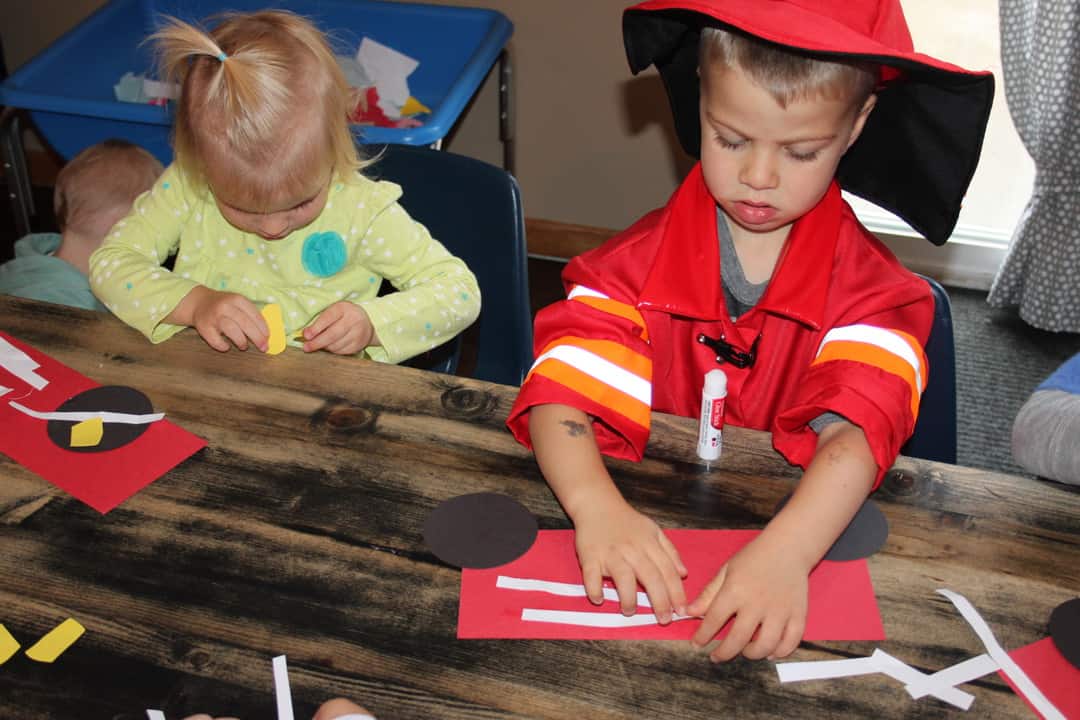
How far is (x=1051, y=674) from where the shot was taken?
743 millimetres

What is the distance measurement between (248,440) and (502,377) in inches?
22.8

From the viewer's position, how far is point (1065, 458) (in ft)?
3.76

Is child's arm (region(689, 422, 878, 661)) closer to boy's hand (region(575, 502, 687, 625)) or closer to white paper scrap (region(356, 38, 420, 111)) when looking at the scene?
boy's hand (region(575, 502, 687, 625))

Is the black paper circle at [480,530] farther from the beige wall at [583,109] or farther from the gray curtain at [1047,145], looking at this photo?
the gray curtain at [1047,145]

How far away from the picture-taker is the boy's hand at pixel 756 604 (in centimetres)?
Result: 76

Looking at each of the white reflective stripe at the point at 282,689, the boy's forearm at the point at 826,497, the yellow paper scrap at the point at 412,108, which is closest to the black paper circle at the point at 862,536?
the boy's forearm at the point at 826,497

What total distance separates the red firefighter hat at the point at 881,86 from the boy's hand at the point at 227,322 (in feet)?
1.65

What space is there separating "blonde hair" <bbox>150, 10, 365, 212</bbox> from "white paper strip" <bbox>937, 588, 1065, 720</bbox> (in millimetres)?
841

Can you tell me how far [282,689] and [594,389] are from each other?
42 centimetres

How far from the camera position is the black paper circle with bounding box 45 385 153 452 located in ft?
3.21

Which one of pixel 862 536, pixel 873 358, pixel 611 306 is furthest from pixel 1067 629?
pixel 611 306

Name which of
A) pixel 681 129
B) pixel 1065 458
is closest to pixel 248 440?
pixel 681 129

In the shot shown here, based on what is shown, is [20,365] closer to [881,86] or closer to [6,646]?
[6,646]

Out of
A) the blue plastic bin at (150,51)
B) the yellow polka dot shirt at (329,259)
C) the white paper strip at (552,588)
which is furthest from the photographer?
the blue plastic bin at (150,51)
